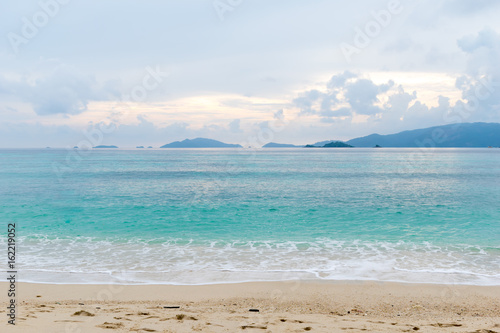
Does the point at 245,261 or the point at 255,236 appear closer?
the point at 245,261

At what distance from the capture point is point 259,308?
897 centimetres

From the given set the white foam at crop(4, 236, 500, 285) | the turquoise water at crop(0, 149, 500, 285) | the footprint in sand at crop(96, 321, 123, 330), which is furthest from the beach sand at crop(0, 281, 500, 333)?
the turquoise water at crop(0, 149, 500, 285)

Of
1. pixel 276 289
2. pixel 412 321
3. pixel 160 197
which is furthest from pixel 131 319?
pixel 160 197

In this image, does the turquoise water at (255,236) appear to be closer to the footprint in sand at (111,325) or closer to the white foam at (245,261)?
the white foam at (245,261)

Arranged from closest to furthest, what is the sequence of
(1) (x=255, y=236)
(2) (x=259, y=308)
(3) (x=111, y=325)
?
(3) (x=111, y=325), (2) (x=259, y=308), (1) (x=255, y=236)

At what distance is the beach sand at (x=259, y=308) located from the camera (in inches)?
285

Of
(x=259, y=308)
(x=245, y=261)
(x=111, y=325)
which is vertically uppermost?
(x=111, y=325)

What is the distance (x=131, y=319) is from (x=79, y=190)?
38.2 metres

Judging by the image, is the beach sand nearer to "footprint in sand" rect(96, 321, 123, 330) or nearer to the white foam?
A: "footprint in sand" rect(96, 321, 123, 330)

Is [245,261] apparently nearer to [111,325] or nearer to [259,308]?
[259,308]

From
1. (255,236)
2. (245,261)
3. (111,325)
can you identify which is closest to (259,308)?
(111,325)

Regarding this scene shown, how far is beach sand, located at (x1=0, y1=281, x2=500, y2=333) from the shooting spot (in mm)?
7250

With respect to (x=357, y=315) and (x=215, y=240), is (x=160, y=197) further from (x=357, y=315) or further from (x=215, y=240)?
(x=357, y=315)

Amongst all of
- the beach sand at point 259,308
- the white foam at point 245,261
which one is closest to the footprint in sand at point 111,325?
the beach sand at point 259,308
